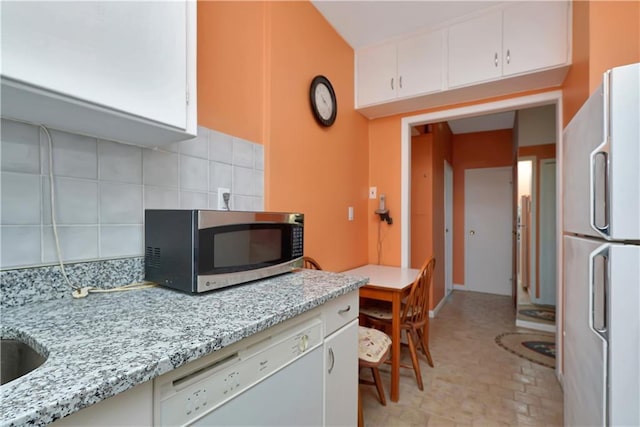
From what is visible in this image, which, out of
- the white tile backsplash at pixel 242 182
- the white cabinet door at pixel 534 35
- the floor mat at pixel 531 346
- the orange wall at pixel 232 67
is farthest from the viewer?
the floor mat at pixel 531 346

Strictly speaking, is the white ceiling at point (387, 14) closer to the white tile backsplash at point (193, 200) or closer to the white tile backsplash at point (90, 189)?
the white tile backsplash at point (90, 189)

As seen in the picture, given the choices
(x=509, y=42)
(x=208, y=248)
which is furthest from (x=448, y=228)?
(x=208, y=248)

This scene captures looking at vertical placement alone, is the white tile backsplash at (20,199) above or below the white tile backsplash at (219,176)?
below

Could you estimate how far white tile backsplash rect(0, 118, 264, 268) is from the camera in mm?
830

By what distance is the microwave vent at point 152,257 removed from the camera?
3.50 ft

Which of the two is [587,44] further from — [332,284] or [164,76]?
[164,76]

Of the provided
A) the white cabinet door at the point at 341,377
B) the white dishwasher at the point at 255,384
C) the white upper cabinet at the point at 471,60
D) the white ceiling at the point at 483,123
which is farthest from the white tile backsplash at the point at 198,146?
the white ceiling at the point at 483,123

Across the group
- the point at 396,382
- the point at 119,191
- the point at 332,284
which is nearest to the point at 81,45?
the point at 119,191

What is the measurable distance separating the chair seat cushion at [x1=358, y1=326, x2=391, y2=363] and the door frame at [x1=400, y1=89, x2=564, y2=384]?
3.61ft

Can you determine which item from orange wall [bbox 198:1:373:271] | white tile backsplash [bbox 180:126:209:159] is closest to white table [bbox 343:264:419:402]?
orange wall [bbox 198:1:373:271]

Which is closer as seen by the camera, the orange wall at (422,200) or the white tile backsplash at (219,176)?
the white tile backsplash at (219,176)

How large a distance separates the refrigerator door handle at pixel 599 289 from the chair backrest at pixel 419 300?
105 centimetres

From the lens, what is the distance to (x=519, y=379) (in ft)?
7.07

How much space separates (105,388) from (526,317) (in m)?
3.82
